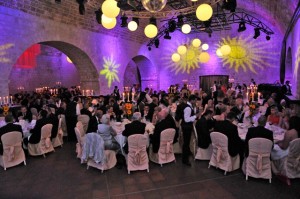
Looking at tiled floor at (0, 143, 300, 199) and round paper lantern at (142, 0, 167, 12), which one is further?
round paper lantern at (142, 0, 167, 12)

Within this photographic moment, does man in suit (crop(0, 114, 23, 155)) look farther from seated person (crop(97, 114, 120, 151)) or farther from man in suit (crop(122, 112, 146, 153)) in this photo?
man in suit (crop(122, 112, 146, 153))

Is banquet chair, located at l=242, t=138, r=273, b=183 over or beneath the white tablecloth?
beneath

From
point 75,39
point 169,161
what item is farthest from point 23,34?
point 169,161

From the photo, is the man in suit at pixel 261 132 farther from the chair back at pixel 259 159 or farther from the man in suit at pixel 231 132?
the man in suit at pixel 231 132

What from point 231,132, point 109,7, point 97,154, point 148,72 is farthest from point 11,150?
point 148,72

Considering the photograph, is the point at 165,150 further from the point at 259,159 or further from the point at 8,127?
the point at 8,127

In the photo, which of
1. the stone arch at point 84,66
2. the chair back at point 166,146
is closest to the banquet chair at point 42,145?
the chair back at point 166,146

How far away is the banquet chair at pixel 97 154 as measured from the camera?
4.80 metres

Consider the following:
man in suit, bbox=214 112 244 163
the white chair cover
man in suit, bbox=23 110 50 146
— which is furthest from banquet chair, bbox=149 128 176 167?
man in suit, bbox=23 110 50 146

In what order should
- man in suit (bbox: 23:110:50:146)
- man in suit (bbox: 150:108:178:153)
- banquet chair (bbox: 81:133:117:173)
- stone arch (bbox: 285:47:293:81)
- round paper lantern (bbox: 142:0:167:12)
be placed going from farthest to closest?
stone arch (bbox: 285:47:293:81) < man in suit (bbox: 23:110:50:146) < man in suit (bbox: 150:108:178:153) < banquet chair (bbox: 81:133:117:173) < round paper lantern (bbox: 142:0:167:12)

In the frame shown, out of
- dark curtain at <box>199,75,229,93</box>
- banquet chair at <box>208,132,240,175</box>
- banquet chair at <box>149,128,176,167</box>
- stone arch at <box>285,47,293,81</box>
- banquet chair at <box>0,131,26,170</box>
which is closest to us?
banquet chair at <box>208,132,240,175</box>

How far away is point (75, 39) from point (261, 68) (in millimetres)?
12747

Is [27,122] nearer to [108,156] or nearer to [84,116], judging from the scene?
[84,116]

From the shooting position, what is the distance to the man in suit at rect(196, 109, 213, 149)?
5258mm
